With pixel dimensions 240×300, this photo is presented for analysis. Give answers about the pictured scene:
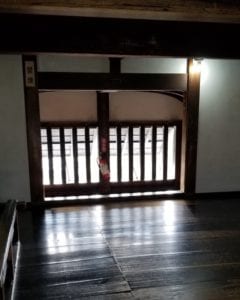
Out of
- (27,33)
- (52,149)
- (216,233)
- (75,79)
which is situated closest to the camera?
(27,33)

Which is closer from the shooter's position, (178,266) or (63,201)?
(178,266)

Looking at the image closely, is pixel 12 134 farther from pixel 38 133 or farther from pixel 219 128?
pixel 219 128

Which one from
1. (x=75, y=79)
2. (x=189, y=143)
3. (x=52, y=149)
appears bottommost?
(x=52, y=149)

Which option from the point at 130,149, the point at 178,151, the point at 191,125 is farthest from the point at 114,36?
the point at 178,151

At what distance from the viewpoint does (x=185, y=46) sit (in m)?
2.71

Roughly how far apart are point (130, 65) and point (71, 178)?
108 inches

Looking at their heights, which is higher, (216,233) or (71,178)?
(216,233)

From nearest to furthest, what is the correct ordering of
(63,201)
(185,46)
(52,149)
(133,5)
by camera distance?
(133,5) < (185,46) < (63,201) < (52,149)

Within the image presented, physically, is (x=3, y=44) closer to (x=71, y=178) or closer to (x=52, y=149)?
(x=52, y=149)

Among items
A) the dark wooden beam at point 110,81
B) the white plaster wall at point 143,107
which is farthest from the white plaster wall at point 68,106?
the dark wooden beam at point 110,81

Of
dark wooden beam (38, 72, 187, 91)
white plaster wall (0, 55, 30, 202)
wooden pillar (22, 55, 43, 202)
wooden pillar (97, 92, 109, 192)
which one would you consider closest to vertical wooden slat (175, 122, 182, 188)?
wooden pillar (97, 92, 109, 192)

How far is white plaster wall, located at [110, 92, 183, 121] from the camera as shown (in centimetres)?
587

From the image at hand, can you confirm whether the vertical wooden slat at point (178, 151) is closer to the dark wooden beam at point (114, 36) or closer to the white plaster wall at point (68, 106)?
the white plaster wall at point (68, 106)

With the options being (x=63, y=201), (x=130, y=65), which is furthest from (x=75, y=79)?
(x=63, y=201)
